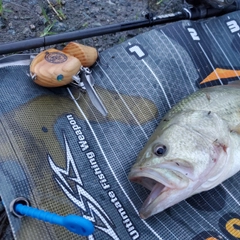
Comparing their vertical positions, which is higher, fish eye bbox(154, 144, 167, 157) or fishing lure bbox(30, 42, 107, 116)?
fishing lure bbox(30, 42, 107, 116)

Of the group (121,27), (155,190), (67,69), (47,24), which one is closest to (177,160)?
(155,190)

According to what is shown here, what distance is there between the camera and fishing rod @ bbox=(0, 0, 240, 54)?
2.95 m

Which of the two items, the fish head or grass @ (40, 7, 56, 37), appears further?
grass @ (40, 7, 56, 37)

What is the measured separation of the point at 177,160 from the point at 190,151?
0.37 ft

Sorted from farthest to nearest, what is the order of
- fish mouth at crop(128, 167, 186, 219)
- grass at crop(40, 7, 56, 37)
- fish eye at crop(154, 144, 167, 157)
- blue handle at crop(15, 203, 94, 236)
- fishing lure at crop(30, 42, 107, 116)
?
grass at crop(40, 7, 56, 37)
fishing lure at crop(30, 42, 107, 116)
fish eye at crop(154, 144, 167, 157)
fish mouth at crop(128, 167, 186, 219)
blue handle at crop(15, 203, 94, 236)

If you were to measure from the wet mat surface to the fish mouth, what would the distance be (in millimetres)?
159

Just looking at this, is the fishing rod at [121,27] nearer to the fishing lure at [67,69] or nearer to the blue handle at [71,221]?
the fishing lure at [67,69]

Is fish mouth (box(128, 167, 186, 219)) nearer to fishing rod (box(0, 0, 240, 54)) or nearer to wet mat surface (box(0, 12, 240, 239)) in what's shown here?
wet mat surface (box(0, 12, 240, 239))

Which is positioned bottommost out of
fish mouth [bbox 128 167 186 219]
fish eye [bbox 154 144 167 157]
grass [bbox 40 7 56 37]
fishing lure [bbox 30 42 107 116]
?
grass [bbox 40 7 56 37]

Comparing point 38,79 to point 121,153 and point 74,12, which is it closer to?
point 121,153

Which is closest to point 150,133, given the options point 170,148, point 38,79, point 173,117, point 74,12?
point 173,117

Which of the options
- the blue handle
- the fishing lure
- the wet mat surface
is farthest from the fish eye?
the blue handle

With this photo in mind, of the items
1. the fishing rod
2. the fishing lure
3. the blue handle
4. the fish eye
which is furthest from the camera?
the fishing rod

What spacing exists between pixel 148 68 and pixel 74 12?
149cm
